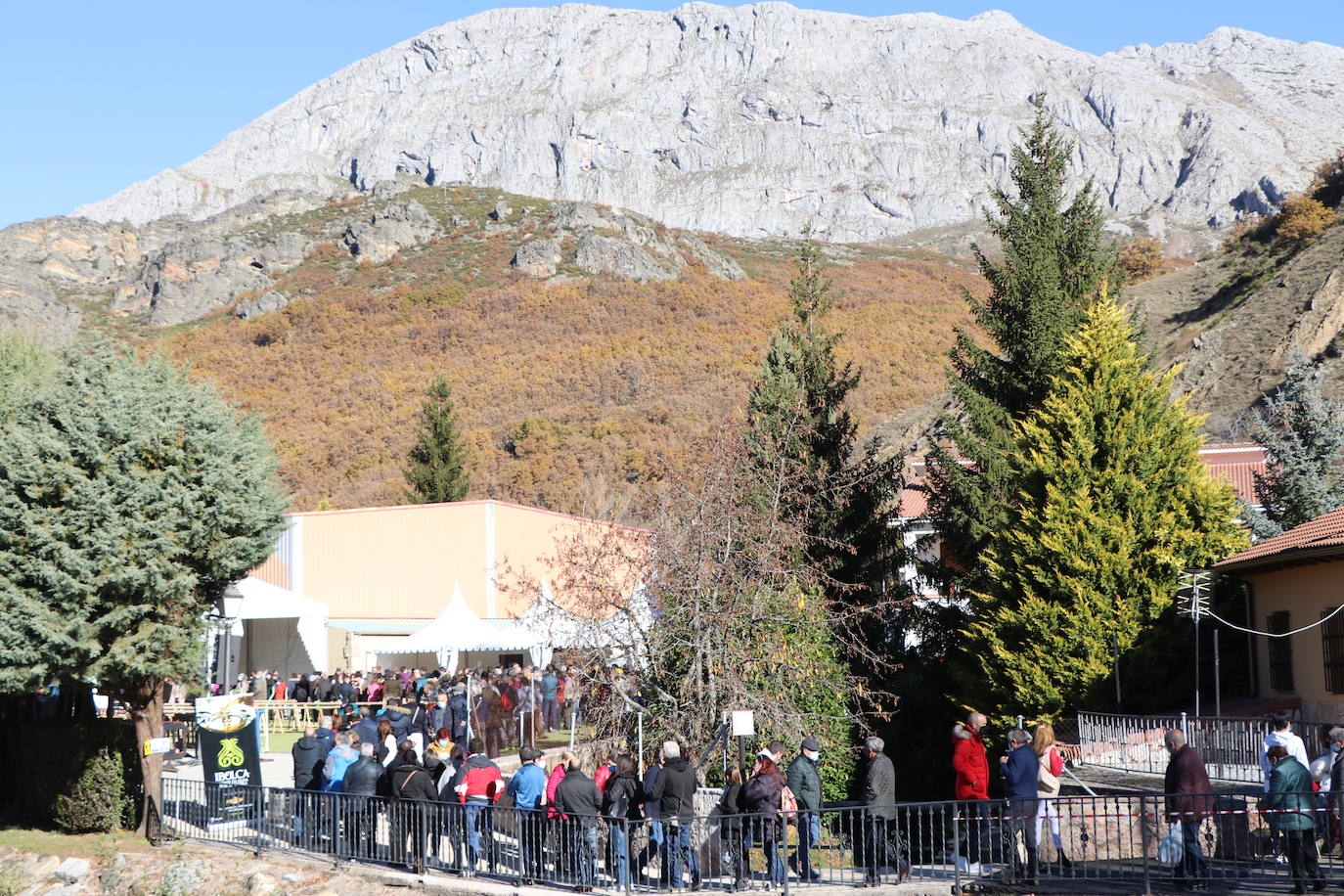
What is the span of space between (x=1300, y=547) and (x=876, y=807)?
29.1 feet

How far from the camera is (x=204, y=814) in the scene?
15438mm

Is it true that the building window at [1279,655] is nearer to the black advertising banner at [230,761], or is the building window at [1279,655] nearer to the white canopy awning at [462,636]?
the white canopy awning at [462,636]

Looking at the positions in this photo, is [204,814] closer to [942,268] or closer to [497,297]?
[497,297]

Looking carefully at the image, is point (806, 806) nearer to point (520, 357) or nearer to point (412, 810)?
point (412, 810)

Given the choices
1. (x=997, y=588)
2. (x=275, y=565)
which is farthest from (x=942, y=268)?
(x=997, y=588)

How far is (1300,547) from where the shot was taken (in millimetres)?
16844

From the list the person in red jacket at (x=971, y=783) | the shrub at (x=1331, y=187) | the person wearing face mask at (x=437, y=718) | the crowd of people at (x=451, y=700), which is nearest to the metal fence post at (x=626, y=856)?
the person in red jacket at (x=971, y=783)

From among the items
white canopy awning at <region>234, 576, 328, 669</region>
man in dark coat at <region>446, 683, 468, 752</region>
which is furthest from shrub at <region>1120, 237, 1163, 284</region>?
man in dark coat at <region>446, 683, 468, 752</region>

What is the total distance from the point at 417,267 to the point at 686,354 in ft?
95.0

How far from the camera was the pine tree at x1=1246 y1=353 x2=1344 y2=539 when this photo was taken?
2611 cm

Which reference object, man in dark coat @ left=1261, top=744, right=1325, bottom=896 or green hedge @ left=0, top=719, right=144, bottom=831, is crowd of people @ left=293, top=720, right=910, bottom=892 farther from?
man in dark coat @ left=1261, top=744, right=1325, bottom=896

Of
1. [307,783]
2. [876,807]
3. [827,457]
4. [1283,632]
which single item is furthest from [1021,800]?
[827,457]

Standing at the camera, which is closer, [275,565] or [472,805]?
[472,805]

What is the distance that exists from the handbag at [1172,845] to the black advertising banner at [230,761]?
34.9 feet
